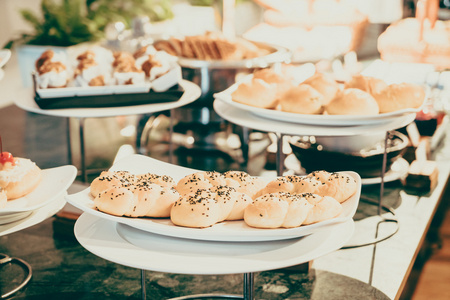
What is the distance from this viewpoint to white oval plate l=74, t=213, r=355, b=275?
1.18 meters

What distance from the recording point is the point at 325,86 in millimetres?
2232

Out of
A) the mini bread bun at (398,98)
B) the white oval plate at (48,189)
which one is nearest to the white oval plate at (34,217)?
the white oval plate at (48,189)

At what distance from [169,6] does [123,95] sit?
19.8 feet

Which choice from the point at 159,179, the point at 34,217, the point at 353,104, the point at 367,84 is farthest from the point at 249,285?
the point at 367,84

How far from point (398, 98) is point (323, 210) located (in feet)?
3.46

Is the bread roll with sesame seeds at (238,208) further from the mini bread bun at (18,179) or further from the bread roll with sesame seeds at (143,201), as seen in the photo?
the mini bread bun at (18,179)

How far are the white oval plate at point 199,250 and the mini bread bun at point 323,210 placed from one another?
0.16 feet

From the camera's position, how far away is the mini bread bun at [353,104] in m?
2.08

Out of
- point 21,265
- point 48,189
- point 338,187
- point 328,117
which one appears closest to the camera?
point 338,187

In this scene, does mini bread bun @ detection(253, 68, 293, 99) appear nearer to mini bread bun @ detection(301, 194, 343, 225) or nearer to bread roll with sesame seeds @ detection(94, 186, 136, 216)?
mini bread bun @ detection(301, 194, 343, 225)

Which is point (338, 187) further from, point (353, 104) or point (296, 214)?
point (353, 104)

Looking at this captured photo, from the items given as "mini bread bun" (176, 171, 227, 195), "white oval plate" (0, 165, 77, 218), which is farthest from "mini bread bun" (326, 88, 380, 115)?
"white oval plate" (0, 165, 77, 218)

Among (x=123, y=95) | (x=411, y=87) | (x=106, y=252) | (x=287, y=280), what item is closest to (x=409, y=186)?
(x=411, y=87)

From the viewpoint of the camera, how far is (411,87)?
221 cm
